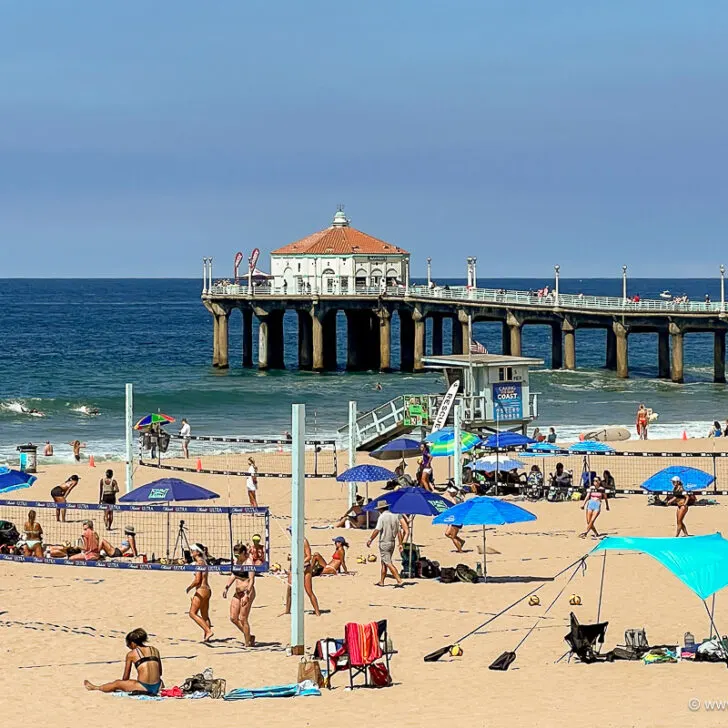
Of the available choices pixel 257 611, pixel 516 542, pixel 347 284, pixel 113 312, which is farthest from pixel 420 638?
pixel 113 312

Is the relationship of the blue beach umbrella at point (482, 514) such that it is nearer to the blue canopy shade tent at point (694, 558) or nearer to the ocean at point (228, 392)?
the blue canopy shade tent at point (694, 558)

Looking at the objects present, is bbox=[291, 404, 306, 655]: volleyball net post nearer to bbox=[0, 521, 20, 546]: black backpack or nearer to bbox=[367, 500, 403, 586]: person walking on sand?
bbox=[367, 500, 403, 586]: person walking on sand

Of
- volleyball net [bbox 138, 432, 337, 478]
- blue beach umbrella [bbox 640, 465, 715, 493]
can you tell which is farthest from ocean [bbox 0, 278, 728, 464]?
blue beach umbrella [bbox 640, 465, 715, 493]

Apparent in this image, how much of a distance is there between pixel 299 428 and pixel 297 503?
29.1 inches

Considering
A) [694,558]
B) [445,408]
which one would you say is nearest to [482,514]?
[694,558]

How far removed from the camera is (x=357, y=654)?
45.0 feet

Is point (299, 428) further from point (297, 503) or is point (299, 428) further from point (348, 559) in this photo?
point (348, 559)

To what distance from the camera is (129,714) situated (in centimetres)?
1271

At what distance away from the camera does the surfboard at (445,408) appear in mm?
33062

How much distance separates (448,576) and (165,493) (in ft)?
14.5

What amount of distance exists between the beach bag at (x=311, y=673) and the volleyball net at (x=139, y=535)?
231cm

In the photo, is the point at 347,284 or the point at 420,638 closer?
the point at 420,638

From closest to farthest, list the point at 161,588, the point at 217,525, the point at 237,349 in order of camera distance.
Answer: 1. the point at 161,588
2. the point at 217,525
3. the point at 237,349

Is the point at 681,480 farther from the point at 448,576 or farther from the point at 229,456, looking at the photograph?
the point at 229,456
